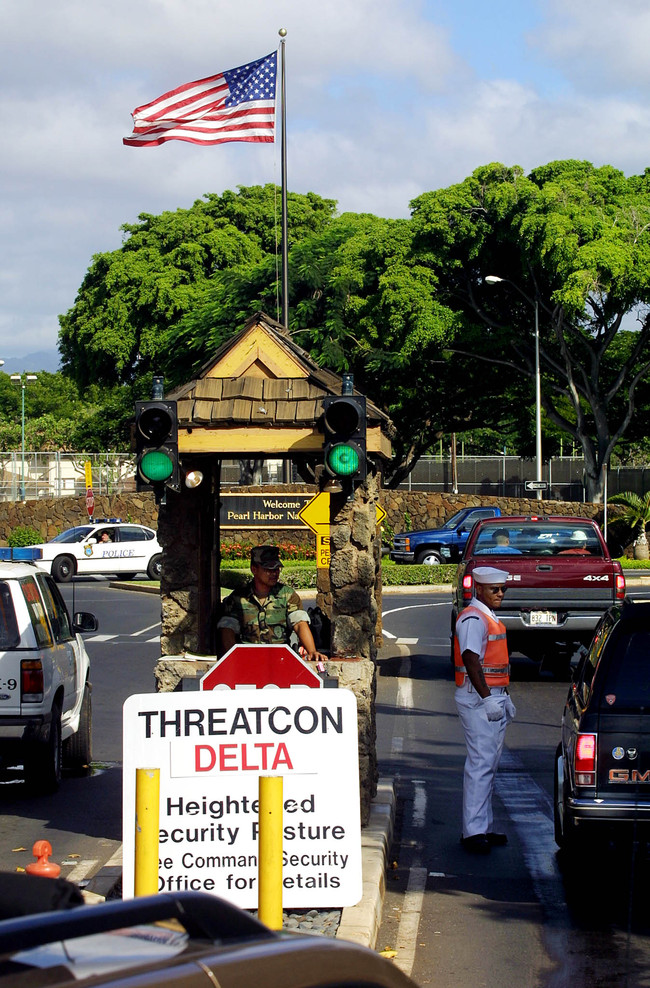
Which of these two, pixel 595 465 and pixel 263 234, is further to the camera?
pixel 263 234

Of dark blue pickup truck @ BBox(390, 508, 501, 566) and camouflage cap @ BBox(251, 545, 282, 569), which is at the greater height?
camouflage cap @ BBox(251, 545, 282, 569)

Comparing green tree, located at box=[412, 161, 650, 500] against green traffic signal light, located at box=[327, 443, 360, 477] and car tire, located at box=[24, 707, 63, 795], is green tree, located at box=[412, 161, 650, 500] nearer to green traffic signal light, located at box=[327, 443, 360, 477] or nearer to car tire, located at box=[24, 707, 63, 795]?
car tire, located at box=[24, 707, 63, 795]

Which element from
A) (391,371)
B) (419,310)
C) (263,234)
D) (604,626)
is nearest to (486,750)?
(604,626)

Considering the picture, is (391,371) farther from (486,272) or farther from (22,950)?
(22,950)

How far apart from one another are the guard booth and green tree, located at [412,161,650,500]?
29.4 m

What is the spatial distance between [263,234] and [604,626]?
161 feet

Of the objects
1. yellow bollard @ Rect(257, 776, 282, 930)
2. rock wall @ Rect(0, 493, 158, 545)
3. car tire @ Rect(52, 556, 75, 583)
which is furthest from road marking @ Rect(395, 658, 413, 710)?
rock wall @ Rect(0, 493, 158, 545)

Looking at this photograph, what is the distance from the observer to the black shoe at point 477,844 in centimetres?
812

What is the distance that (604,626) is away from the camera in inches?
298

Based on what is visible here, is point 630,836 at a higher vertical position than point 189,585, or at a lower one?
lower

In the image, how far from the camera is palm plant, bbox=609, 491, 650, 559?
133ft

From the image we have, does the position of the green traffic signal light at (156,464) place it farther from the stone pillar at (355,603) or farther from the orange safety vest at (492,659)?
the orange safety vest at (492,659)

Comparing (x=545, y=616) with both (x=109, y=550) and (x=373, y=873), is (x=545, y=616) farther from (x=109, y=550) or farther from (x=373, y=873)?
(x=109, y=550)

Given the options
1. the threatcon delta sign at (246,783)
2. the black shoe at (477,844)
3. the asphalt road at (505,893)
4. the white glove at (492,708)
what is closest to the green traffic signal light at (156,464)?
the threatcon delta sign at (246,783)
